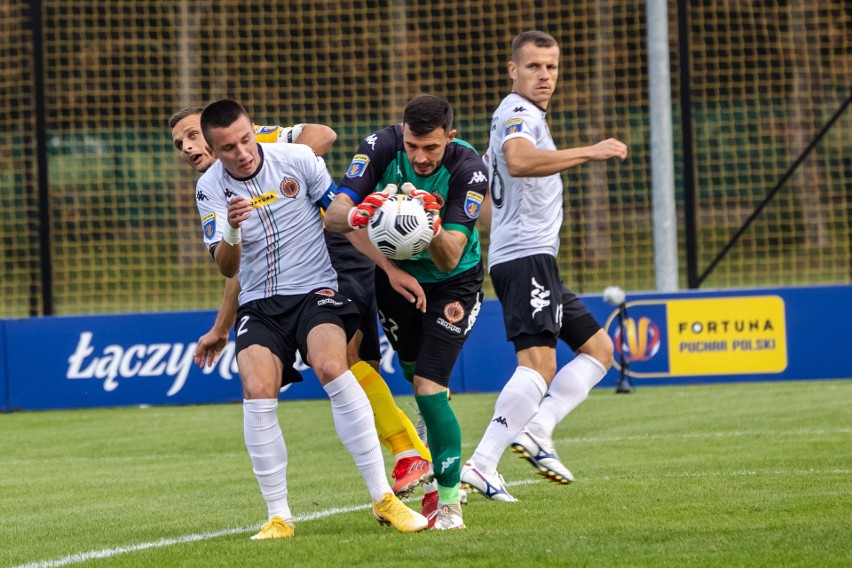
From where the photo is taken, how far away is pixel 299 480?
750 centimetres

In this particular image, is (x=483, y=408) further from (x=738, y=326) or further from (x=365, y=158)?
(x=365, y=158)

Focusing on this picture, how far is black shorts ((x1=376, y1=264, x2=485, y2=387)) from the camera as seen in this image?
230 inches

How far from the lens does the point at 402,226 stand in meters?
5.29

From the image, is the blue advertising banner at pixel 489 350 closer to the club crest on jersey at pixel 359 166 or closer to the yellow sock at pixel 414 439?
the yellow sock at pixel 414 439

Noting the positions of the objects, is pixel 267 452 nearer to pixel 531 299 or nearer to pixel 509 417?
pixel 509 417

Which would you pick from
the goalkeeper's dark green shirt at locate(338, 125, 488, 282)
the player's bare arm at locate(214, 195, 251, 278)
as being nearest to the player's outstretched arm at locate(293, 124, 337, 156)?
the goalkeeper's dark green shirt at locate(338, 125, 488, 282)

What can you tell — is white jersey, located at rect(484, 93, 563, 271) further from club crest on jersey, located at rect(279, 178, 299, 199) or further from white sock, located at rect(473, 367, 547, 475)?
club crest on jersey, located at rect(279, 178, 299, 199)

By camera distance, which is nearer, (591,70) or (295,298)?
(295,298)

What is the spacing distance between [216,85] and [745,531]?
672 inches

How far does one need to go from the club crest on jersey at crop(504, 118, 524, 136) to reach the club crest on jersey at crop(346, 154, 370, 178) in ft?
2.79

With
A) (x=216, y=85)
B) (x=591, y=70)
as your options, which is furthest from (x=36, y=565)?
(x=216, y=85)

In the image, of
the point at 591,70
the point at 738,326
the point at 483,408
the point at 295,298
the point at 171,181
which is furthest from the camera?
the point at 171,181

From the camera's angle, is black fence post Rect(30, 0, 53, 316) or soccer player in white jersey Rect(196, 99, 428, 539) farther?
black fence post Rect(30, 0, 53, 316)

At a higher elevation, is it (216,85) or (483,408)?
(216,85)
